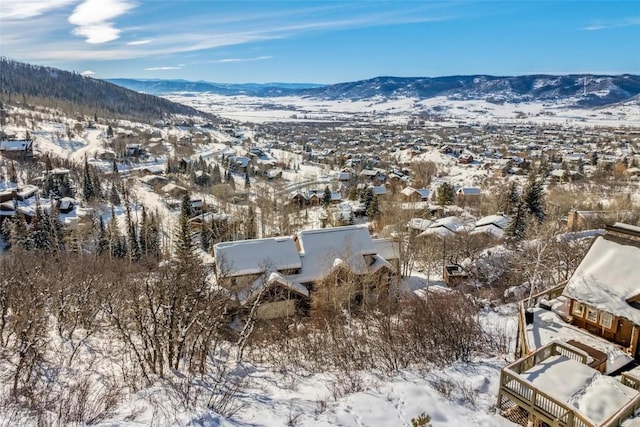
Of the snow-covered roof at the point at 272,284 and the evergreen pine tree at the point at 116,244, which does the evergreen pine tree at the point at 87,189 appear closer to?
the evergreen pine tree at the point at 116,244

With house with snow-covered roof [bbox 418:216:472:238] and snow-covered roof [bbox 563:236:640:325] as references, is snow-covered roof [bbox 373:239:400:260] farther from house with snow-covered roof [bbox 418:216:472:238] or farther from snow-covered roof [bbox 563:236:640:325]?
snow-covered roof [bbox 563:236:640:325]

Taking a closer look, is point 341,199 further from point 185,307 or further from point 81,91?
point 81,91

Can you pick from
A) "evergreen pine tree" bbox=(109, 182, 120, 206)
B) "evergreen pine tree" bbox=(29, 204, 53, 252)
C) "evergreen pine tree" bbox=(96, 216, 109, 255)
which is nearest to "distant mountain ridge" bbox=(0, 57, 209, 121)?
"evergreen pine tree" bbox=(109, 182, 120, 206)

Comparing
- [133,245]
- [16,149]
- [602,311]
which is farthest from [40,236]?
[16,149]

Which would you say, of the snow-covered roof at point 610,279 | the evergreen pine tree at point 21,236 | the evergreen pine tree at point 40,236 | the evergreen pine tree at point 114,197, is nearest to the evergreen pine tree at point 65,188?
the evergreen pine tree at point 114,197

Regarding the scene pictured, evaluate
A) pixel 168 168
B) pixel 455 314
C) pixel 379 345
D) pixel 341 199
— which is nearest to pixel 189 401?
pixel 379 345

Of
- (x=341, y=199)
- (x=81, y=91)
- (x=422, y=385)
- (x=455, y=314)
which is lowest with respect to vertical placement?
(x=341, y=199)

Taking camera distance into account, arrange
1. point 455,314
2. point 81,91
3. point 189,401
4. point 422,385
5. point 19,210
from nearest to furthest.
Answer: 1. point 189,401
2. point 422,385
3. point 455,314
4. point 19,210
5. point 81,91
